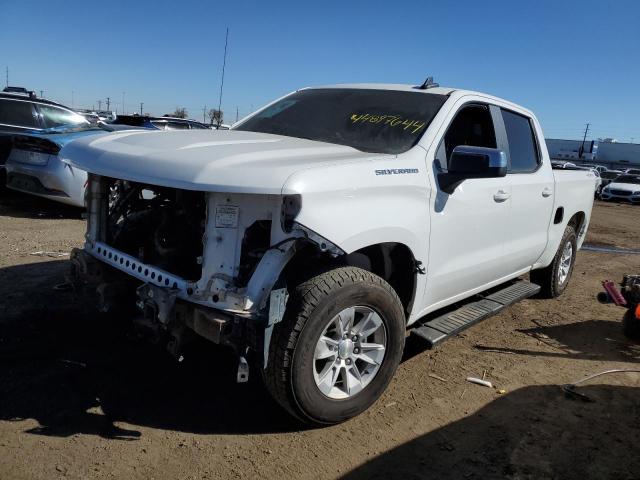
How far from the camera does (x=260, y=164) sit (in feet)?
9.37

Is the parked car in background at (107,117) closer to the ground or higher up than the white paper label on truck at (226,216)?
higher up

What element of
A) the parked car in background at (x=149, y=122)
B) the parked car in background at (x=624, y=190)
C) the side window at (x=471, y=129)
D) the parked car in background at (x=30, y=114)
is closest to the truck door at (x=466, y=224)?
the side window at (x=471, y=129)

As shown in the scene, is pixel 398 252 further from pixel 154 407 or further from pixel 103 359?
pixel 103 359

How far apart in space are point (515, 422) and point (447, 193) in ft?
4.93

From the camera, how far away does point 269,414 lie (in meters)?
3.33

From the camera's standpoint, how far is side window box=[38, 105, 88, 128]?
9.73 meters

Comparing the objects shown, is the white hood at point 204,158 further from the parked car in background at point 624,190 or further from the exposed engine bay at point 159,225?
the parked car in background at point 624,190

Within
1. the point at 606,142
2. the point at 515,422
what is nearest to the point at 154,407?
the point at 515,422

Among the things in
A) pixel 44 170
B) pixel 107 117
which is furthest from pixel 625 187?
pixel 44 170

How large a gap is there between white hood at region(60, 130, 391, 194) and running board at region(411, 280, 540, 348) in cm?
126

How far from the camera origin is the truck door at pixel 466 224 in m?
3.72

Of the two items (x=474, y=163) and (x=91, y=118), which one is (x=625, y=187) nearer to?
(x=91, y=118)

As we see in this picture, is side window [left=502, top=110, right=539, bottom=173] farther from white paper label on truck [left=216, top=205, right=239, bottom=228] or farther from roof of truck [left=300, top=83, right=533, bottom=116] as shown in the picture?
white paper label on truck [left=216, top=205, right=239, bottom=228]

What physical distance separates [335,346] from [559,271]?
4015mm
